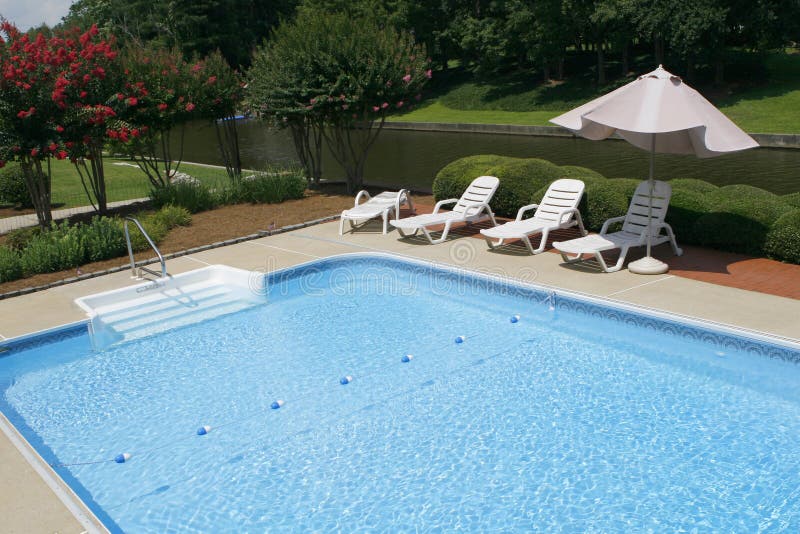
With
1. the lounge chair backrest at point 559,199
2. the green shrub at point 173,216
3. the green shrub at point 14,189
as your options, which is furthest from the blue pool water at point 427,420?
the green shrub at point 14,189

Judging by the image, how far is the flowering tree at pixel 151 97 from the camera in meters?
14.2

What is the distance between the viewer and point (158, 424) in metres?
6.96

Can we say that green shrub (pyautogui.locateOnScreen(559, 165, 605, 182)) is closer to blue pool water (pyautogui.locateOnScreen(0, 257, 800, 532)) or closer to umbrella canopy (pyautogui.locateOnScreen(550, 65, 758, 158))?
umbrella canopy (pyautogui.locateOnScreen(550, 65, 758, 158))

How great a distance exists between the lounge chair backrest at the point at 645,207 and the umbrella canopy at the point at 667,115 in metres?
0.62

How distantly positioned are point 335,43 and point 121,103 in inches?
171

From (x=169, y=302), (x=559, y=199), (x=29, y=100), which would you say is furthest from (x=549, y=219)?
(x=29, y=100)

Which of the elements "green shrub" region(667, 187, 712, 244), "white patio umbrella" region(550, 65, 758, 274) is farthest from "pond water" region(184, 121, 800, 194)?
"white patio umbrella" region(550, 65, 758, 274)

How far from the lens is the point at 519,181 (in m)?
12.5

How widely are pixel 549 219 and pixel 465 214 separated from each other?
136 centimetres

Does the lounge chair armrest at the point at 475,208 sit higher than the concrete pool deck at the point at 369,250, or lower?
higher

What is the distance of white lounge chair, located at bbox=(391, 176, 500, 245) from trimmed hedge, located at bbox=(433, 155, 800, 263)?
25.1 inches

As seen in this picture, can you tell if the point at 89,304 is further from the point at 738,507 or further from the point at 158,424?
the point at 738,507

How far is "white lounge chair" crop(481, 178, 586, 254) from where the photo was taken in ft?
34.3

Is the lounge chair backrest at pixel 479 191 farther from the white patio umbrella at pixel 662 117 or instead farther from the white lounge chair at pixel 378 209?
the white patio umbrella at pixel 662 117
